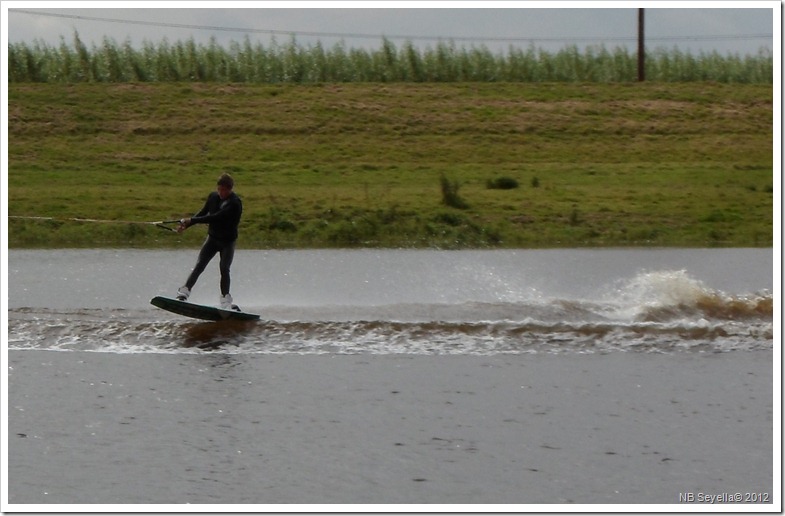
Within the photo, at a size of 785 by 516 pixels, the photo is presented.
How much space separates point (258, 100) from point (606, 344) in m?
30.7

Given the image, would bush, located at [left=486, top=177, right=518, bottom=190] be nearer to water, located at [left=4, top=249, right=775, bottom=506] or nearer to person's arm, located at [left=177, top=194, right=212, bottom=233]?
water, located at [left=4, top=249, right=775, bottom=506]

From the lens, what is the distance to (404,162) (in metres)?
38.6

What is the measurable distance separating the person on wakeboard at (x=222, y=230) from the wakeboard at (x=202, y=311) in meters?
0.12

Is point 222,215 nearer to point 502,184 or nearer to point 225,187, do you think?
point 225,187

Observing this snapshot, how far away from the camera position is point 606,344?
15.3 m

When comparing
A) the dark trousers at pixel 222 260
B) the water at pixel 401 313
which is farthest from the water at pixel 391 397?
the dark trousers at pixel 222 260

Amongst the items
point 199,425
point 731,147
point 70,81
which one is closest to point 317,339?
point 199,425

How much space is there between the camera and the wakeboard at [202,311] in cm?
1523

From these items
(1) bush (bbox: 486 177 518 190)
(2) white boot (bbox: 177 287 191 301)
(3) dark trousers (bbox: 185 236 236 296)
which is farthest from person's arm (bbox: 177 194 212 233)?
(1) bush (bbox: 486 177 518 190)

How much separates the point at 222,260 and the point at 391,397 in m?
3.78

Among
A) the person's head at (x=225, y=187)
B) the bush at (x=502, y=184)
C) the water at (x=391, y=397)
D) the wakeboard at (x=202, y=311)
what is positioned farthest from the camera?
the bush at (x=502, y=184)

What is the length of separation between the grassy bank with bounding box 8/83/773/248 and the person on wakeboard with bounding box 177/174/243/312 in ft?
44.9

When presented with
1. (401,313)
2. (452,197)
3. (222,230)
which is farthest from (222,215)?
(452,197)

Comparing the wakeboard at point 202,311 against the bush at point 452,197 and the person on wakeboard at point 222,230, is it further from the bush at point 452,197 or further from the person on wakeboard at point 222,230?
the bush at point 452,197
